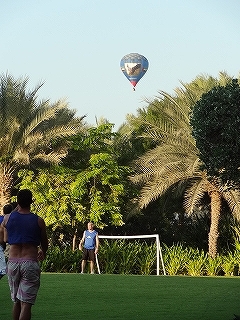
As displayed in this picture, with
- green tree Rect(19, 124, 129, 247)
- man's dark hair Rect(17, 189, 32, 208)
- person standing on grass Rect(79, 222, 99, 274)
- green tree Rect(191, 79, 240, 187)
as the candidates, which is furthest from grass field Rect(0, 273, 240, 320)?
green tree Rect(19, 124, 129, 247)

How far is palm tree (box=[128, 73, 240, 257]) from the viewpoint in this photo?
37.1 meters

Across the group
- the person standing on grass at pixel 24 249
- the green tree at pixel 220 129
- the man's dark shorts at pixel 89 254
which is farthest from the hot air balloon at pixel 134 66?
the person standing on grass at pixel 24 249

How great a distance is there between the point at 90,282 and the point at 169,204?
57.9ft

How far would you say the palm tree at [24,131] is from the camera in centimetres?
3995

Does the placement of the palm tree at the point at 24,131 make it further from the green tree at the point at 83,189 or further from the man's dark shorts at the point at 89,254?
the man's dark shorts at the point at 89,254

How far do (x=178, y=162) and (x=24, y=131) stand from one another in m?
6.94

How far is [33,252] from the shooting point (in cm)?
1075

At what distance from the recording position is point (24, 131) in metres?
40.2

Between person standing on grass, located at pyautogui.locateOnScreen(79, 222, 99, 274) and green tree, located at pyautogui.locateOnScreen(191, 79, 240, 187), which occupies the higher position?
green tree, located at pyautogui.locateOnScreen(191, 79, 240, 187)

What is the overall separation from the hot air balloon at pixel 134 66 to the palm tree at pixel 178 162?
520 inches

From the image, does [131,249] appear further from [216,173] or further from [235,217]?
[216,173]

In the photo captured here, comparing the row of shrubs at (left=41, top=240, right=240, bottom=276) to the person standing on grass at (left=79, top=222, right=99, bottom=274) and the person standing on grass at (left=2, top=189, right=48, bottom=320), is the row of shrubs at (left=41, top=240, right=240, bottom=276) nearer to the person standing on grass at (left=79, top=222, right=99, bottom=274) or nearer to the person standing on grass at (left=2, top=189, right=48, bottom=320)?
the person standing on grass at (left=79, top=222, right=99, bottom=274)

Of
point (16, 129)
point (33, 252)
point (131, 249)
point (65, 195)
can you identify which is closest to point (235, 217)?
point (131, 249)

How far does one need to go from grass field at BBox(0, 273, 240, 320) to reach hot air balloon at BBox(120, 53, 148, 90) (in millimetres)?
28707
